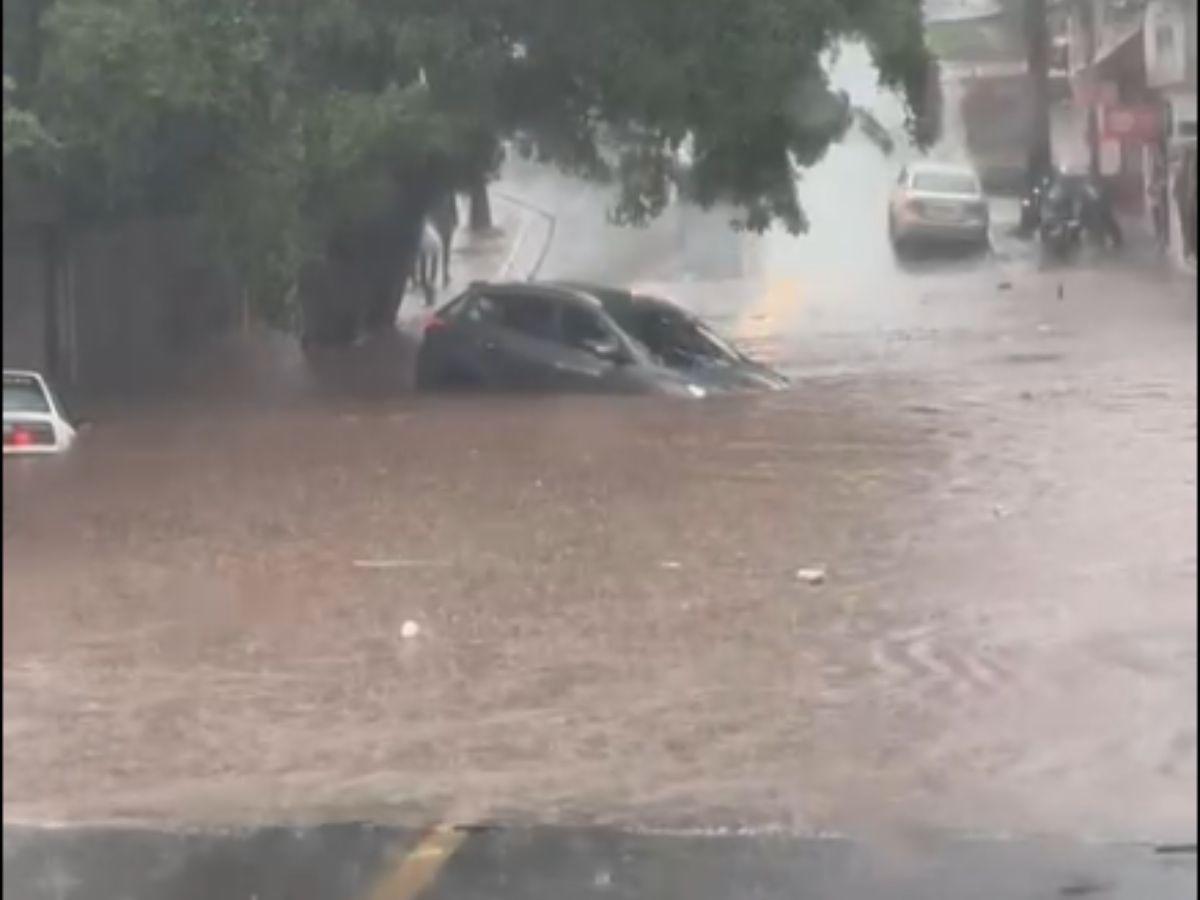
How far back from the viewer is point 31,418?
388 cm

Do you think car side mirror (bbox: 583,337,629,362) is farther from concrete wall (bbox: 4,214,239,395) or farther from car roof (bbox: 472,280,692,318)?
concrete wall (bbox: 4,214,239,395)

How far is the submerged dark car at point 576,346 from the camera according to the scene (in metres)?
6.14

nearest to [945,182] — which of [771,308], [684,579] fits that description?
[771,308]

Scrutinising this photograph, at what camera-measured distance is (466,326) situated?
642 cm

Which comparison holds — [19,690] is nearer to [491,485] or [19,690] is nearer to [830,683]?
[830,683]

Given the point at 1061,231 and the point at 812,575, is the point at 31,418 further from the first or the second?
the point at 812,575

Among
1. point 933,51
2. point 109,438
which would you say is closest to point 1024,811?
point 933,51

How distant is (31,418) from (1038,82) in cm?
202

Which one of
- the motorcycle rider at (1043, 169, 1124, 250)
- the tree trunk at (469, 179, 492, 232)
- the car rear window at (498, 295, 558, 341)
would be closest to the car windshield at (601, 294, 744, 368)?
the car rear window at (498, 295, 558, 341)

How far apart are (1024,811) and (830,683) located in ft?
4.36

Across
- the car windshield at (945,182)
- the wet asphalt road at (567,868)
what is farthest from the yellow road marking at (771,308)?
the wet asphalt road at (567,868)

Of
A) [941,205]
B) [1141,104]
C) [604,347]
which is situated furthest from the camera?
[604,347]

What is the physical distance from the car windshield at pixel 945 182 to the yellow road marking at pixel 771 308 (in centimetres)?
66

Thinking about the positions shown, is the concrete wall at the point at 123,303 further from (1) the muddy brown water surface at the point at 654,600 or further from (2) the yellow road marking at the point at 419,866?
(2) the yellow road marking at the point at 419,866
